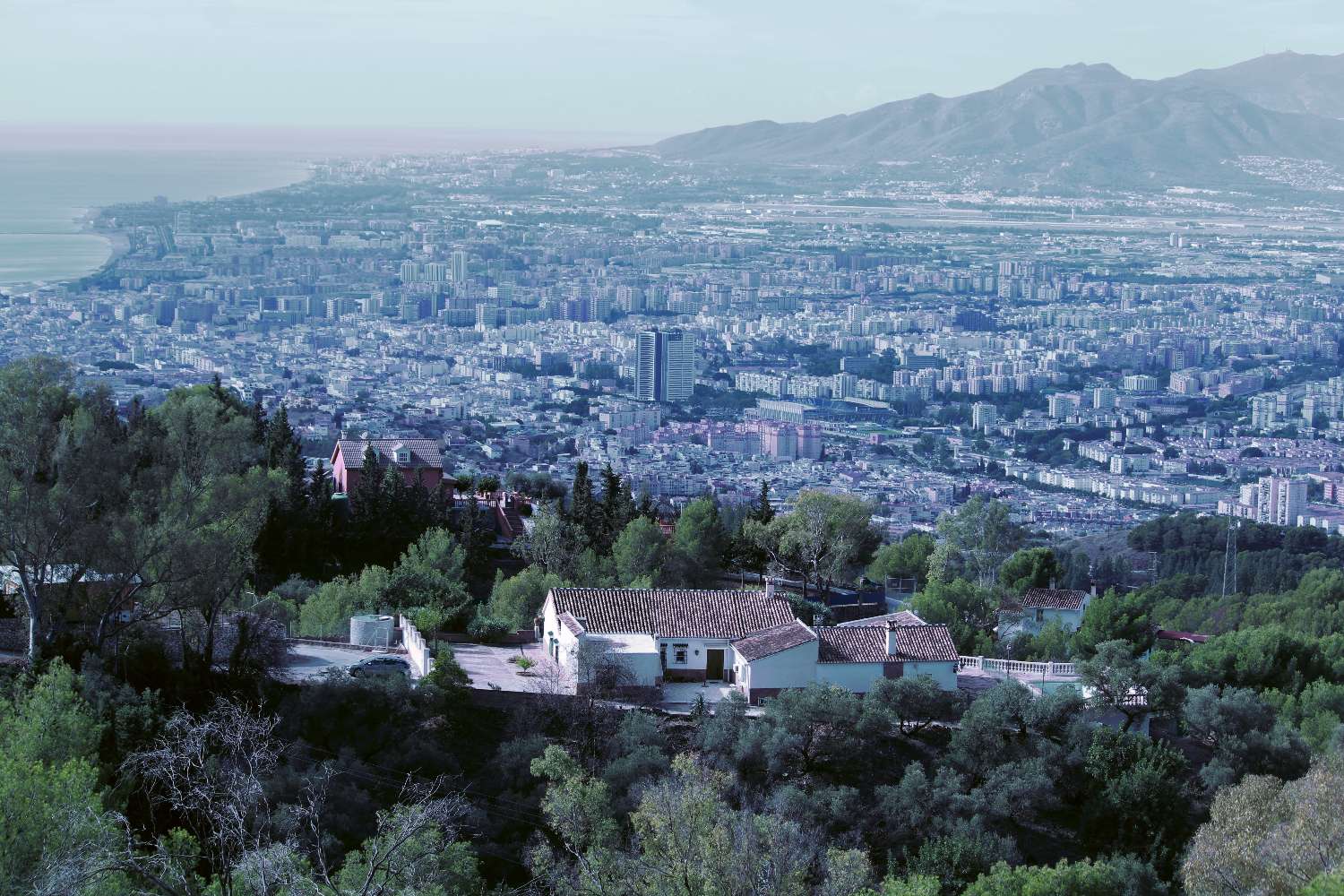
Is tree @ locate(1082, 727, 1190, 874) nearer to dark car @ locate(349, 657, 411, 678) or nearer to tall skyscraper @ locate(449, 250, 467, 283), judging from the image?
dark car @ locate(349, 657, 411, 678)

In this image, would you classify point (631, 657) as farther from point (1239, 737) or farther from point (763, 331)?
point (763, 331)

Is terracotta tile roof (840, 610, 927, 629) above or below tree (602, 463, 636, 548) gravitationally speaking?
above

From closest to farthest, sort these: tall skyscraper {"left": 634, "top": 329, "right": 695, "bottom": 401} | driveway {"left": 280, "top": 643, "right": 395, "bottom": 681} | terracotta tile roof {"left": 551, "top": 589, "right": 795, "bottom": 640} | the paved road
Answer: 1. driveway {"left": 280, "top": 643, "right": 395, "bottom": 681}
2. the paved road
3. terracotta tile roof {"left": 551, "top": 589, "right": 795, "bottom": 640}
4. tall skyscraper {"left": 634, "top": 329, "right": 695, "bottom": 401}

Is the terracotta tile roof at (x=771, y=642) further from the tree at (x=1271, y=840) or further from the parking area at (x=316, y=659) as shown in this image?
Answer: the tree at (x=1271, y=840)

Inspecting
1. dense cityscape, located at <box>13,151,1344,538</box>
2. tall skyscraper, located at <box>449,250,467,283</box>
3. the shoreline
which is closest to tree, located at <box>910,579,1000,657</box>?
dense cityscape, located at <box>13,151,1344,538</box>

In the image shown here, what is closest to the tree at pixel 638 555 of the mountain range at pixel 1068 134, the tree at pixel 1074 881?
the tree at pixel 1074 881

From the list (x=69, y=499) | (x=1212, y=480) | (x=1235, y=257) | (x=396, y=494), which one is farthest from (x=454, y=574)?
(x=1235, y=257)

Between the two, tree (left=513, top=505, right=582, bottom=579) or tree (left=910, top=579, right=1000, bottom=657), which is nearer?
tree (left=910, top=579, right=1000, bottom=657)
